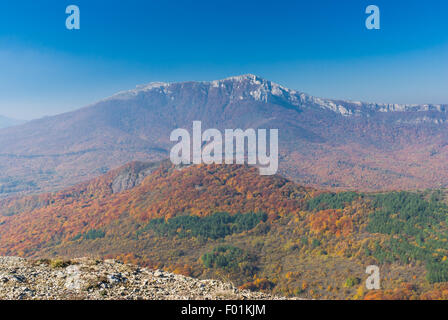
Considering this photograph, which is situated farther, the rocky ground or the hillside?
the hillside

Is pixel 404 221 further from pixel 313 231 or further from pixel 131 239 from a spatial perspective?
pixel 131 239

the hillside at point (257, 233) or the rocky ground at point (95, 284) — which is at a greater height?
the rocky ground at point (95, 284)

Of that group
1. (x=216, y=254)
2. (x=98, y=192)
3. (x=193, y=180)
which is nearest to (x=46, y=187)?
(x=98, y=192)

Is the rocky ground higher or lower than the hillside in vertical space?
higher

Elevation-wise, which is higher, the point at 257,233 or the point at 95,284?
the point at 95,284

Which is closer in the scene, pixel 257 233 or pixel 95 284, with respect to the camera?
pixel 95 284
